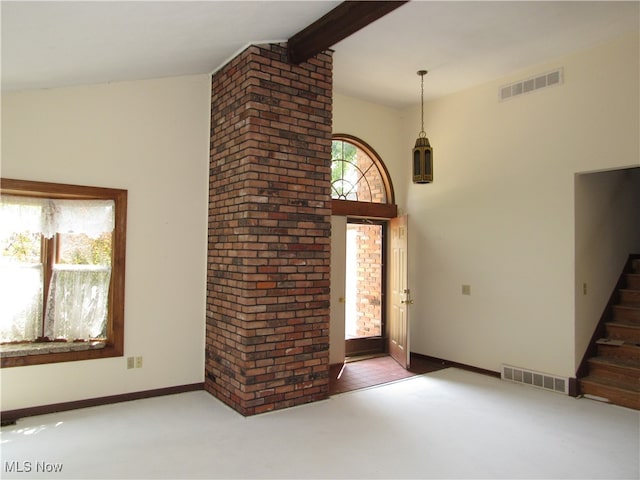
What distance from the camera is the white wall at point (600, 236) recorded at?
4.55 metres

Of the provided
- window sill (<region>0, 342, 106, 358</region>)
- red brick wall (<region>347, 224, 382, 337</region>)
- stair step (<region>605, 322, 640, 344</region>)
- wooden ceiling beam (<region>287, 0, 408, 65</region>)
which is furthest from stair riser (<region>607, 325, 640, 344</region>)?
window sill (<region>0, 342, 106, 358</region>)

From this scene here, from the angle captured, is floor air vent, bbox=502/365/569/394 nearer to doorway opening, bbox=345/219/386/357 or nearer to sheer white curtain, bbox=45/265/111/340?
doorway opening, bbox=345/219/386/357

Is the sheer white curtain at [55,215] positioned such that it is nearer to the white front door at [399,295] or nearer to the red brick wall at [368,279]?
the red brick wall at [368,279]

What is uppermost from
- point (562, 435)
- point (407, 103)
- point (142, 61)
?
point (407, 103)

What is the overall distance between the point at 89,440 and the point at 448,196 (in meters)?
4.57

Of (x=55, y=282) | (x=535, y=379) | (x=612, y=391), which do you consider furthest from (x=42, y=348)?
(x=612, y=391)

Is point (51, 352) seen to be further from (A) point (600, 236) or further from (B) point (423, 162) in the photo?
(A) point (600, 236)

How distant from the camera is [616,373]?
439cm

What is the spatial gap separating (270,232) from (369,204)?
232 centimetres

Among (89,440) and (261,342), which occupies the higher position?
(261,342)

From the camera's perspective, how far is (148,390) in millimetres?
4172

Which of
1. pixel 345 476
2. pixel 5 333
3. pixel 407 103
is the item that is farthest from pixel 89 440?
pixel 407 103

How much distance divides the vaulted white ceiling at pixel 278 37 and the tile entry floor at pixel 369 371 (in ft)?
11.1

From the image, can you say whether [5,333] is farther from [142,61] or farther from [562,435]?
[562,435]
